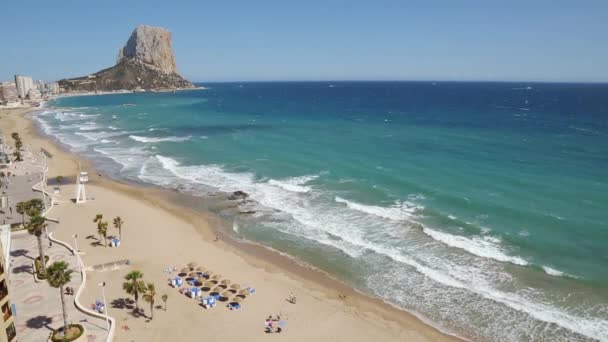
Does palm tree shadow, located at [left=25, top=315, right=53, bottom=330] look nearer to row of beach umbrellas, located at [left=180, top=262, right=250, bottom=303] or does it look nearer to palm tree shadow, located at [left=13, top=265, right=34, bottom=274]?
palm tree shadow, located at [left=13, top=265, right=34, bottom=274]

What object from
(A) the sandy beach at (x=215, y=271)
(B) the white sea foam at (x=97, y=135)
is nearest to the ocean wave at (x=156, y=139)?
(B) the white sea foam at (x=97, y=135)

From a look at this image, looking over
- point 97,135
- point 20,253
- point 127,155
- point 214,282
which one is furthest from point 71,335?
point 97,135

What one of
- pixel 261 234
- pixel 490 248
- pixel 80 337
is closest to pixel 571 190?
pixel 490 248

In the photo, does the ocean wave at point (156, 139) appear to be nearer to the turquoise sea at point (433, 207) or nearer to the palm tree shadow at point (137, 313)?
the turquoise sea at point (433, 207)

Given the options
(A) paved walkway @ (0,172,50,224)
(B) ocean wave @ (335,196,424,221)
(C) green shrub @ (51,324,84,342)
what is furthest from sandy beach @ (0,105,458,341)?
(B) ocean wave @ (335,196,424,221)

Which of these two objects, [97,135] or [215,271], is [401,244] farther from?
[97,135]

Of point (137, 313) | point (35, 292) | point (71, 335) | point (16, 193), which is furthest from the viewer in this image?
point (16, 193)
